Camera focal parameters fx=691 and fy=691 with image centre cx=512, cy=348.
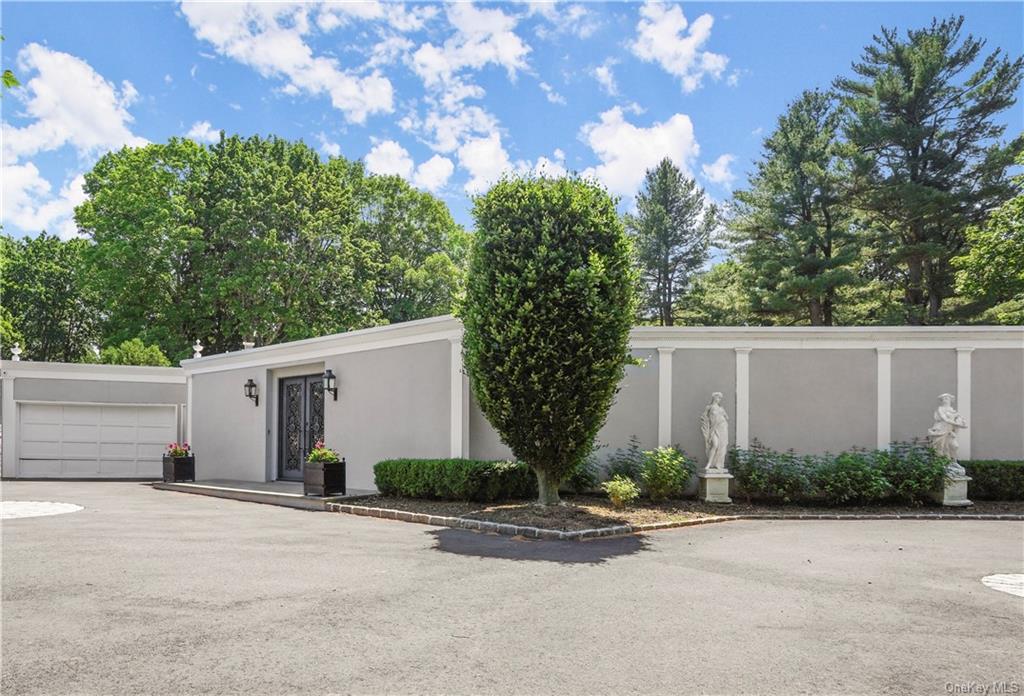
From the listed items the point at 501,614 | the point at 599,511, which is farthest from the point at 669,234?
the point at 501,614

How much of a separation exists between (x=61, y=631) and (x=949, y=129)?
82.9ft

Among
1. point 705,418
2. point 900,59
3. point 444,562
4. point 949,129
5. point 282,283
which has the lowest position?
point 444,562

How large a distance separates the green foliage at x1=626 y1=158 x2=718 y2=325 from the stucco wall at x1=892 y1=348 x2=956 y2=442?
18.5 metres

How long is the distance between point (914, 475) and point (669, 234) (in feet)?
67.2

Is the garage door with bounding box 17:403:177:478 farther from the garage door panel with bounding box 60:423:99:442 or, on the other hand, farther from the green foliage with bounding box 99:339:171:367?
the green foliage with bounding box 99:339:171:367

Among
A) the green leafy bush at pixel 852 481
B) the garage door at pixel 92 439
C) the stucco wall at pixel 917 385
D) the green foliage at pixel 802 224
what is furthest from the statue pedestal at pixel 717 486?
the garage door at pixel 92 439

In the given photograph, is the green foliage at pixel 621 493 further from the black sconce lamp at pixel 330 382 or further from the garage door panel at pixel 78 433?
the garage door panel at pixel 78 433

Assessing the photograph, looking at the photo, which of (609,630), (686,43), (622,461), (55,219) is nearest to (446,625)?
(609,630)

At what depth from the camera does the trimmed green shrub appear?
433 inches

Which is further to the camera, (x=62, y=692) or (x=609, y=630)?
(x=609, y=630)

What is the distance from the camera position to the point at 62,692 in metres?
3.24

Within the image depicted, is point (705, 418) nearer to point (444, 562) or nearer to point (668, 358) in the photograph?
point (668, 358)

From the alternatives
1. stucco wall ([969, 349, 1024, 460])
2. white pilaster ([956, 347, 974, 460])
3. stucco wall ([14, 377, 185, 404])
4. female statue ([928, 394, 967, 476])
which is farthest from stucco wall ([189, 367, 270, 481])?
stucco wall ([969, 349, 1024, 460])

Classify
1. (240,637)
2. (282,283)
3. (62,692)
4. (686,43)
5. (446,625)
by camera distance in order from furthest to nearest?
(282,283) → (686,43) → (446,625) → (240,637) → (62,692)
